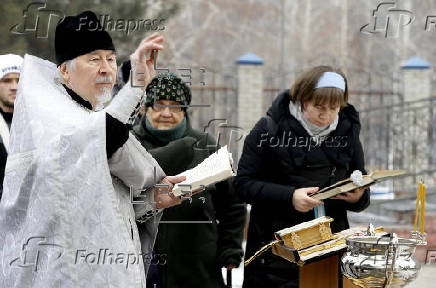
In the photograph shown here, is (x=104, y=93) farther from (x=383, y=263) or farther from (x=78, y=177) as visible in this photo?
(x=383, y=263)

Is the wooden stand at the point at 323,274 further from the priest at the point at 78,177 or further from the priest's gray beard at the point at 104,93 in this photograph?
the priest's gray beard at the point at 104,93

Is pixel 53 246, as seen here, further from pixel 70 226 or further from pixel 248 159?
pixel 248 159

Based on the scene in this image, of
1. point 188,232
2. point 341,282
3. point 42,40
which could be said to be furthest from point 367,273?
point 42,40

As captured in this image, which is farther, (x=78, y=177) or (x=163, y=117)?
(x=163, y=117)

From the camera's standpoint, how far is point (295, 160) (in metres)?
5.40

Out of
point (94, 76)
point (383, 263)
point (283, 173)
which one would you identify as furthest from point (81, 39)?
point (283, 173)

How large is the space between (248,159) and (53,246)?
73.3 inches

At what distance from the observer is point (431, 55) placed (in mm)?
39281

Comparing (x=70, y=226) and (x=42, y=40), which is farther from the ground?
(x=42, y=40)

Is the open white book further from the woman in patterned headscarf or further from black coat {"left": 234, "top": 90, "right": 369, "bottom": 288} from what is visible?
the woman in patterned headscarf

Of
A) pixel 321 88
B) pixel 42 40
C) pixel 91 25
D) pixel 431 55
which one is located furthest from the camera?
pixel 431 55

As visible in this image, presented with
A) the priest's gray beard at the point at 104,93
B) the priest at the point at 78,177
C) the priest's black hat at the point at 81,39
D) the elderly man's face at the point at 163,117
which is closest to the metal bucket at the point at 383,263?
the priest at the point at 78,177

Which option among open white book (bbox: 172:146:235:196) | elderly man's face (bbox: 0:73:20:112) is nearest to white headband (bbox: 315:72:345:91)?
open white book (bbox: 172:146:235:196)

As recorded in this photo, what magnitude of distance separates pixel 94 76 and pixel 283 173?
67.1 inches
